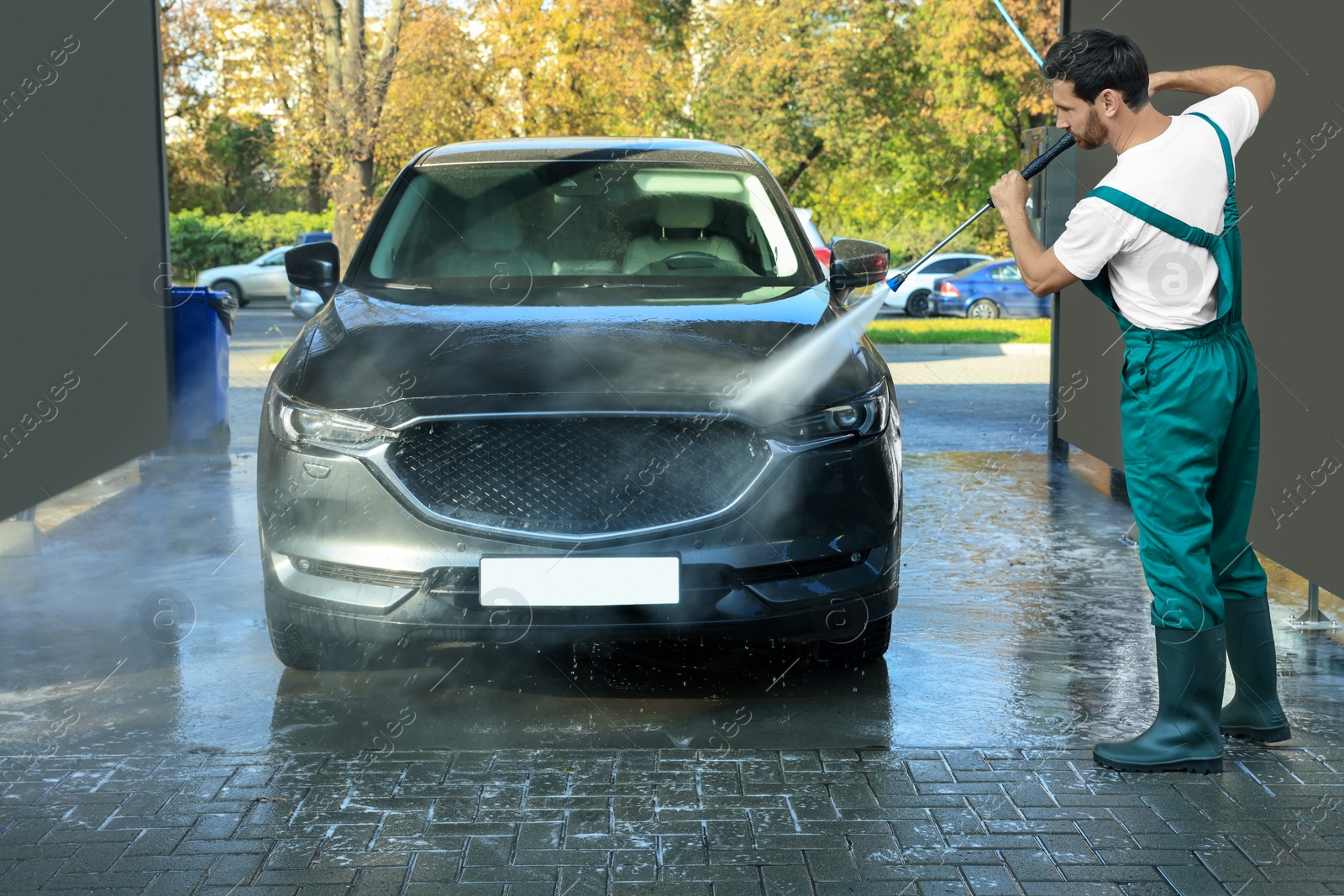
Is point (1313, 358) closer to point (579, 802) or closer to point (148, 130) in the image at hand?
point (579, 802)

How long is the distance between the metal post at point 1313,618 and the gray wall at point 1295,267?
16 cm

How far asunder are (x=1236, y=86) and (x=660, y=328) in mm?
1877

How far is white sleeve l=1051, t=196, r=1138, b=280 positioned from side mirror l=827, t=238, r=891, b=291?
1725 mm

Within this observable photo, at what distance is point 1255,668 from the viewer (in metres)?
4.29

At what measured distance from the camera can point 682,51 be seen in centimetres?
4138

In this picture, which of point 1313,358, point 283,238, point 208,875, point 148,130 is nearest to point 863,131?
point 283,238

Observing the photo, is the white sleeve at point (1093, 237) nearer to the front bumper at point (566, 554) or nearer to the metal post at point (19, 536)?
the front bumper at point (566, 554)

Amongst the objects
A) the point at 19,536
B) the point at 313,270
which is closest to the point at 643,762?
the point at 313,270

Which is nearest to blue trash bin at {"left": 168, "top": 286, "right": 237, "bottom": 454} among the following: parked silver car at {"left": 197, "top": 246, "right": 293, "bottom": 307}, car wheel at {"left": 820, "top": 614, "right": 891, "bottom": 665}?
car wheel at {"left": 820, "top": 614, "right": 891, "bottom": 665}

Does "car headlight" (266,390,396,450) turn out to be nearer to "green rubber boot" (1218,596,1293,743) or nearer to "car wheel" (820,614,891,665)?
"car wheel" (820,614,891,665)

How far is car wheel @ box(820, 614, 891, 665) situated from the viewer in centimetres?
493

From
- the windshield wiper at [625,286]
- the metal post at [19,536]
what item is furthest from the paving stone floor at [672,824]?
the metal post at [19,536]

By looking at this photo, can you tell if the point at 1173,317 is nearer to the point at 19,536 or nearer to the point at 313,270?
the point at 313,270

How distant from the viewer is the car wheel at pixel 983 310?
29375 millimetres
